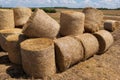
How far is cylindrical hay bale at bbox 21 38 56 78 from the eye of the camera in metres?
6.06

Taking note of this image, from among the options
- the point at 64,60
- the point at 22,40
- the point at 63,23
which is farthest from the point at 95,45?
the point at 22,40

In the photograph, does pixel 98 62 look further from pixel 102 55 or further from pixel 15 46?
pixel 15 46

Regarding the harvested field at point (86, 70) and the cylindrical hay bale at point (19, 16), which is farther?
the cylindrical hay bale at point (19, 16)

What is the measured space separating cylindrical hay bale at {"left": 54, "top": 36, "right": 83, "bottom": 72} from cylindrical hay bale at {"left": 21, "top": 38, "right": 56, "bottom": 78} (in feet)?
0.99

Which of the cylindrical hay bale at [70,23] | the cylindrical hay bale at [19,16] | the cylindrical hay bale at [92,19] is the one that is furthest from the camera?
the cylindrical hay bale at [19,16]

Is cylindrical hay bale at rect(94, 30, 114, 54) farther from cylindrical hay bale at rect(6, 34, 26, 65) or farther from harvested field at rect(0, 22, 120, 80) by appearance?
cylindrical hay bale at rect(6, 34, 26, 65)

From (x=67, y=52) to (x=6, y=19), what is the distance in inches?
130

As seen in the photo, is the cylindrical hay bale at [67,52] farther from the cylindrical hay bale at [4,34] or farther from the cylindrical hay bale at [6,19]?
the cylindrical hay bale at [6,19]

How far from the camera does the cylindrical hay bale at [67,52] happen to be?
6.66m

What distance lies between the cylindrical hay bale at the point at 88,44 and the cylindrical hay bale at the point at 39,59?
1.48 m

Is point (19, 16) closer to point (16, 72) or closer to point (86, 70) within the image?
point (16, 72)

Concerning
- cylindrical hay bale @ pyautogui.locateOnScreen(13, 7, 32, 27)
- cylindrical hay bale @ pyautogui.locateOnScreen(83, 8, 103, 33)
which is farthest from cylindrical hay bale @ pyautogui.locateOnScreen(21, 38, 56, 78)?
cylindrical hay bale @ pyautogui.locateOnScreen(13, 7, 32, 27)

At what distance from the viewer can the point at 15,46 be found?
23.4 ft

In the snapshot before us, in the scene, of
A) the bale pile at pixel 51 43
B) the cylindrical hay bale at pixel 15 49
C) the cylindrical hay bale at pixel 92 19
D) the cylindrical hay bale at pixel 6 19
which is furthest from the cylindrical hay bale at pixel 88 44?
the cylindrical hay bale at pixel 6 19
